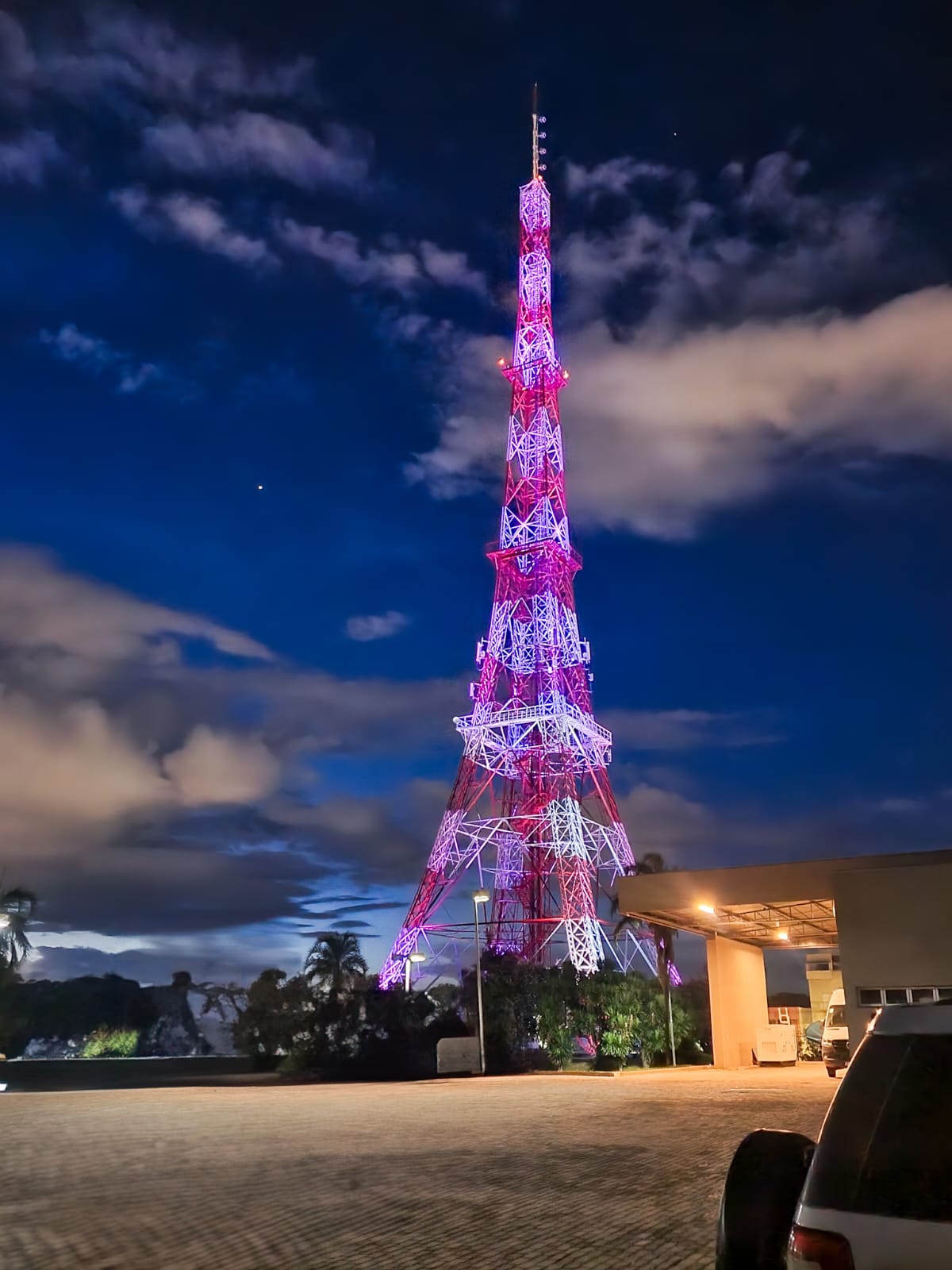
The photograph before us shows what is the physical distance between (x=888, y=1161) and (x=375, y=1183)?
739cm

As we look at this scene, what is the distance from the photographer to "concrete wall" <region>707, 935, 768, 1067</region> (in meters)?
32.8

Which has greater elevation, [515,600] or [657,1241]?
[515,600]

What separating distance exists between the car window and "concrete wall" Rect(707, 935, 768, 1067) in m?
32.1

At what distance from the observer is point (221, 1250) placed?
678cm

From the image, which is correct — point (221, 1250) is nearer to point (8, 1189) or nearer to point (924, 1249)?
point (8, 1189)

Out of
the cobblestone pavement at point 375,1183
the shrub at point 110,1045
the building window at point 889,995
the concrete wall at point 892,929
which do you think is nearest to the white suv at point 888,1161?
the cobblestone pavement at point 375,1183

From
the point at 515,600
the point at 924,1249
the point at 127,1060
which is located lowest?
the point at 127,1060

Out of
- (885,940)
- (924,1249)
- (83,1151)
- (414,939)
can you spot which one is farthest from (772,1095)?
(414,939)

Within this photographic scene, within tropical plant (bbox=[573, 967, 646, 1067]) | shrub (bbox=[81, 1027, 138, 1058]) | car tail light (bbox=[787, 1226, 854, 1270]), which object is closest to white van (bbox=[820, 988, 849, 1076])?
tropical plant (bbox=[573, 967, 646, 1067])

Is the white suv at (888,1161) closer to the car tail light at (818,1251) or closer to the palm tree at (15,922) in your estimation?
the car tail light at (818,1251)

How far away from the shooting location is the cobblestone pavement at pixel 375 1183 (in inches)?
264

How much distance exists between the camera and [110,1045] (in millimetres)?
66438

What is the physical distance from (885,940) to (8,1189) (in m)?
17.5

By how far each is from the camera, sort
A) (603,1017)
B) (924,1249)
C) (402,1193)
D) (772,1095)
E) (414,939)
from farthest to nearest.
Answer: (414,939), (603,1017), (772,1095), (402,1193), (924,1249)
